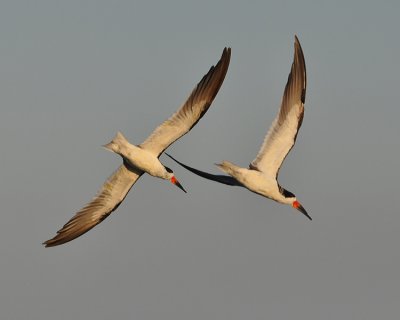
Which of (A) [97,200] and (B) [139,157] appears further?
(A) [97,200]

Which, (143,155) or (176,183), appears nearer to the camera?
(143,155)

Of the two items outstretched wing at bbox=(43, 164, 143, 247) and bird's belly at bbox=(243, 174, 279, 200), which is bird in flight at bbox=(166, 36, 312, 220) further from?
outstretched wing at bbox=(43, 164, 143, 247)

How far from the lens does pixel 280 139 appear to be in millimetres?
35281

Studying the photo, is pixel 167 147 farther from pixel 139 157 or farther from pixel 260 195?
pixel 260 195

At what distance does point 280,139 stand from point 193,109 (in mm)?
2592

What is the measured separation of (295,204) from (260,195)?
4.73 feet

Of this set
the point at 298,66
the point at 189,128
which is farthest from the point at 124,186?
the point at 298,66

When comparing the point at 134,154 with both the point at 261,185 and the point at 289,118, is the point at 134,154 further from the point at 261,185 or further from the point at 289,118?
the point at 289,118

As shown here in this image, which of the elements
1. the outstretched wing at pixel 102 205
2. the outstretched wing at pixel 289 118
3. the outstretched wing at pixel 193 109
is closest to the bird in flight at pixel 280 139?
the outstretched wing at pixel 289 118

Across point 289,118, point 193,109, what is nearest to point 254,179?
point 289,118

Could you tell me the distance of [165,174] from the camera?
3662 centimetres

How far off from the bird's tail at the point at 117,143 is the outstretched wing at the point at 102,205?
6.67ft

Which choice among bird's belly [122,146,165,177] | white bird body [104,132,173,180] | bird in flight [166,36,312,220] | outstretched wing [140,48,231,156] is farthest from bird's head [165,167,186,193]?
bird in flight [166,36,312,220]

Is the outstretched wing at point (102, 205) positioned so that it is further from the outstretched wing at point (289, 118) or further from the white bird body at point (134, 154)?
the outstretched wing at point (289, 118)
